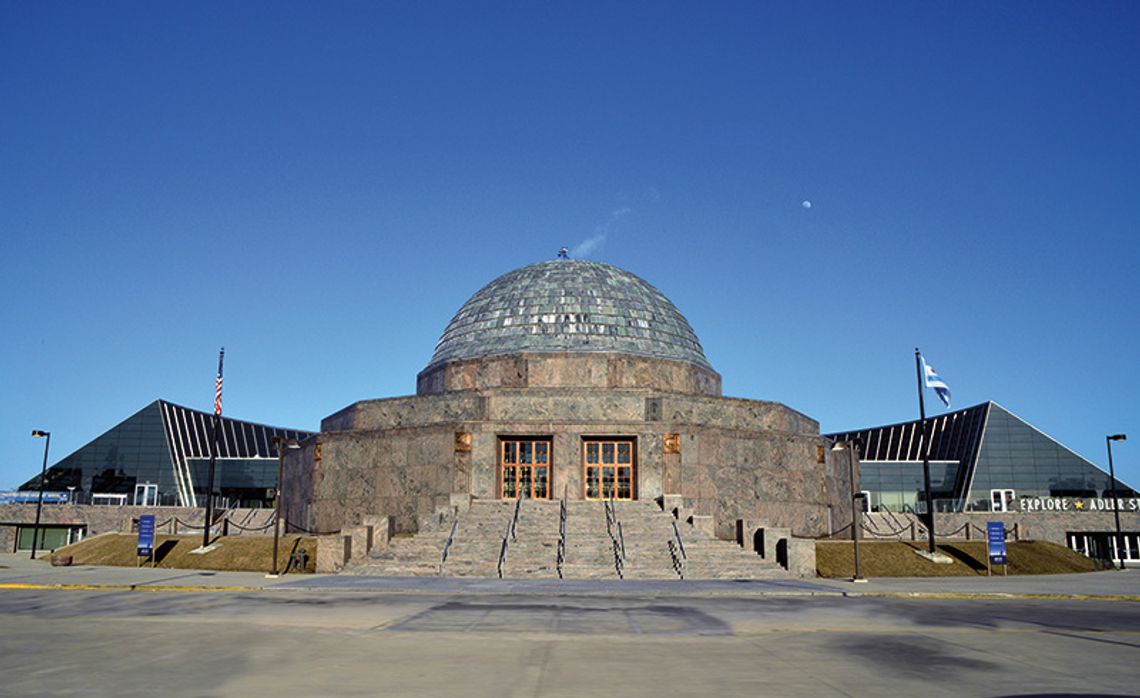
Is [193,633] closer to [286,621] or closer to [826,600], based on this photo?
[286,621]

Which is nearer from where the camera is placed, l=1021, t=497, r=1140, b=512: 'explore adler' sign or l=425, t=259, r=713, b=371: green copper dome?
l=425, t=259, r=713, b=371: green copper dome

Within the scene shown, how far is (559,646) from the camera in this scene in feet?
26.0

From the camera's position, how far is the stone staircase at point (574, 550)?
17422mm

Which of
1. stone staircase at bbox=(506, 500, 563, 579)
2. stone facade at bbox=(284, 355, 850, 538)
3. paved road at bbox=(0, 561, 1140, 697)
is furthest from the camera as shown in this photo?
stone facade at bbox=(284, 355, 850, 538)

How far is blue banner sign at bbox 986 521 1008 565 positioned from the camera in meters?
19.4

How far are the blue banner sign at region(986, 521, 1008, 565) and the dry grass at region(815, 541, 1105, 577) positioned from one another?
444mm

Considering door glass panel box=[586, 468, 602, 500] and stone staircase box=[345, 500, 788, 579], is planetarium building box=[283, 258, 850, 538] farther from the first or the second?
stone staircase box=[345, 500, 788, 579]

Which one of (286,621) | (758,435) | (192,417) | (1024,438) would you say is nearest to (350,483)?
(758,435)

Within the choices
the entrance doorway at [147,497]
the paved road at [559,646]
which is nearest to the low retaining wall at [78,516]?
the entrance doorway at [147,497]

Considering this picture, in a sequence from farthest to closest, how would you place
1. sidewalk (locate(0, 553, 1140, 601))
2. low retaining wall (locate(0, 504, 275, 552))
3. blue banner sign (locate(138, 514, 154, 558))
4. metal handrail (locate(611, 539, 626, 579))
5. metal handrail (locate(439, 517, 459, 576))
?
low retaining wall (locate(0, 504, 275, 552)) < blue banner sign (locate(138, 514, 154, 558)) < metal handrail (locate(439, 517, 459, 576)) < metal handrail (locate(611, 539, 626, 579)) < sidewalk (locate(0, 553, 1140, 601))

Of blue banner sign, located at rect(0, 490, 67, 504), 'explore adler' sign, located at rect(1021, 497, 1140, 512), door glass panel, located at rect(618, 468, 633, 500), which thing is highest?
door glass panel, located at rect(618, 468, 633, 500)

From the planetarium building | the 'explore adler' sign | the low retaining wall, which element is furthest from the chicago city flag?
the low retaining wall

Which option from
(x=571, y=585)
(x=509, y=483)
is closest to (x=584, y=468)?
(x=509, y=483)

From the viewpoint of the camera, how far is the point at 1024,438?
40906 mm
